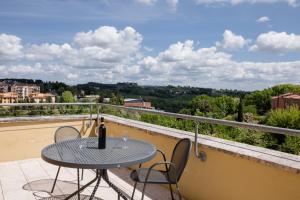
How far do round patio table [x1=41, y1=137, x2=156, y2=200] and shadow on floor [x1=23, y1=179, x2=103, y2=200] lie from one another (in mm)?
859

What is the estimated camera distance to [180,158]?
2.82 meters

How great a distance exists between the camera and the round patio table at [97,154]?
2.38m

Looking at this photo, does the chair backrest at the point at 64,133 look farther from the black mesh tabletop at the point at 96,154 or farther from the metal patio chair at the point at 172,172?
the metal patio chair at the point at 172,172

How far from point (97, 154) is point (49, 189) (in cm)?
159

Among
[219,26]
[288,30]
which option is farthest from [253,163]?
[288,30]

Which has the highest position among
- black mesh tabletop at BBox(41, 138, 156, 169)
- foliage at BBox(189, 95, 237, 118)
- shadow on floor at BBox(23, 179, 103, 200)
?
black mesh tabletop at BBox(41, 138, 156, 169)

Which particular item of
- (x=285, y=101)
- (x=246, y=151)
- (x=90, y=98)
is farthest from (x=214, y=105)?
(x=246, y=151)

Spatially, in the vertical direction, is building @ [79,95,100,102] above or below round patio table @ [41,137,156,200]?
above

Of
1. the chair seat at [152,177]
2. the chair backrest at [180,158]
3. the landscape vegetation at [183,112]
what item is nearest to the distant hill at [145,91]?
the landscape vegetation at [183,112]

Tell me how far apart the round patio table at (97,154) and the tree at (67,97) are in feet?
12.0

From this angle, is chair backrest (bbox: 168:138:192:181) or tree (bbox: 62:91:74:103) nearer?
chair backrest (bbox: 168:138:192:181)

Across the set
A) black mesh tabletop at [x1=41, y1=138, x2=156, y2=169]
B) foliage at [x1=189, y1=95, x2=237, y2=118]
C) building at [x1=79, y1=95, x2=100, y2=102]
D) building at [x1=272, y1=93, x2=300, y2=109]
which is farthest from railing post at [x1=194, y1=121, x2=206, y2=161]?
building at [x1=272, y1=93, x2=300, y2=109]

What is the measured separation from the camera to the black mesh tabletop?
2385 millimetres

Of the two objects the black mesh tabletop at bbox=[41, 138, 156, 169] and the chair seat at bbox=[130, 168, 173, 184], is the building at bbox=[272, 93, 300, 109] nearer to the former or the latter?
the chair seat at bbox=[130, 168, 173, 184]
